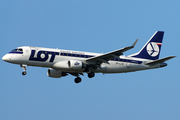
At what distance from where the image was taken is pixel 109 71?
4988cm

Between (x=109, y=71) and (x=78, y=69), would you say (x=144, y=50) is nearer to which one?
(x=109, y=71)

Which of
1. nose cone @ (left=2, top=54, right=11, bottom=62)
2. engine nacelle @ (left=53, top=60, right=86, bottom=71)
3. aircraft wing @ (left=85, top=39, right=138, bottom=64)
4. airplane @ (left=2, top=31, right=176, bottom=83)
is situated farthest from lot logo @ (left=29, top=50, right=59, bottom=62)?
aircraft wing @ (left=85, top=39, right=138, bottom=64)

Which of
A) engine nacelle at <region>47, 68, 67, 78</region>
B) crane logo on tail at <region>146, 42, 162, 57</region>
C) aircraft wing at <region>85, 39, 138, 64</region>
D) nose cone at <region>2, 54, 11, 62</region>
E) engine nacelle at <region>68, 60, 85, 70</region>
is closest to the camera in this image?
aircraft wing at <region>85, 39, 138, 64</region>

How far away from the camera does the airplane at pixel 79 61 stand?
46.0 meters

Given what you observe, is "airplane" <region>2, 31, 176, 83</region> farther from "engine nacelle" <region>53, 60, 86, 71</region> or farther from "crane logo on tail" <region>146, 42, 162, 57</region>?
"crane logo on tail" <region>146, 42, 162, 57</region>

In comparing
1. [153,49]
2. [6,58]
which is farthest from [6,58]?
[153,49]

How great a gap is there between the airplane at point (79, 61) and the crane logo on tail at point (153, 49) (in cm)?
28

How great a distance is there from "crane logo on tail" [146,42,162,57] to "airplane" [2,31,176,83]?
0.28 meters

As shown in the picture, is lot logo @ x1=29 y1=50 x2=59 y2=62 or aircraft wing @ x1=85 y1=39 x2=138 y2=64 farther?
lot logo @ x1=29 y1=50 x2=59 y2=62

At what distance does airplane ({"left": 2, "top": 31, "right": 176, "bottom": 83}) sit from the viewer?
46.0 meters

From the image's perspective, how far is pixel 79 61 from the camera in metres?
47.2

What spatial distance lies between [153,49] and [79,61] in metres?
13.4

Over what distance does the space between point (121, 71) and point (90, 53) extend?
17.6 feet

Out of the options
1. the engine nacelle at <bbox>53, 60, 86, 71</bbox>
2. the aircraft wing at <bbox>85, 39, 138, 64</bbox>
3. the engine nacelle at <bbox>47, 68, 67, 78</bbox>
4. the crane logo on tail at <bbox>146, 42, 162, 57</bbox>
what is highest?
the crane logo on tail at <bbox>146, 42, 162, 57</bbox>
